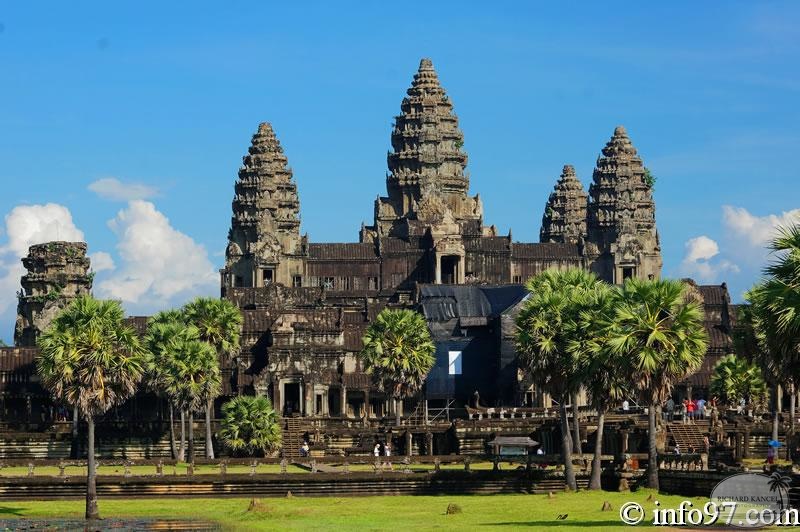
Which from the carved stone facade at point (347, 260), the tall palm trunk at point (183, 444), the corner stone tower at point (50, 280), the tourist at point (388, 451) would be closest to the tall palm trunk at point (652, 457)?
the tourist at point (388, 451)

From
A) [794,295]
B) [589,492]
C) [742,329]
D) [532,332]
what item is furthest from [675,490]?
[794,295]

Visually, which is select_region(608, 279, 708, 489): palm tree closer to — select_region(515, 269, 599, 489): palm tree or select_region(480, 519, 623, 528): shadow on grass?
select_region(515, 269, 599, 489): palm tree

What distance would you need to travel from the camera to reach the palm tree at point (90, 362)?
289ft

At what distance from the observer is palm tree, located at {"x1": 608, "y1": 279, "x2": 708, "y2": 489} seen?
8456cm

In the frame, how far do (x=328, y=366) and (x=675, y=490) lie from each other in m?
→ 64.7

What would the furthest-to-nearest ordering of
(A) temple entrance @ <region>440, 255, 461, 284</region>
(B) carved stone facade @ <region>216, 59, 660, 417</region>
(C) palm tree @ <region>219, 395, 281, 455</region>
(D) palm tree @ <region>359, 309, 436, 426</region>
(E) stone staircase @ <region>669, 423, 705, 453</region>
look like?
(A) temple entrance @ <region>440, 255, 461, 284</region>, (B) carved stone facade @ <region>216, 59, 660, 417</region>, (D) palm tree @ <region>359, 309, 436, 426</region>, (C) palm tree @ <region>219, 395, 281, 455</region>, (E) stone staircase @ <region>669, 423, 705, 453</region>

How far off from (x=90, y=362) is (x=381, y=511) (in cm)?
1505

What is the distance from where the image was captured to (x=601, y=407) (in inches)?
3622

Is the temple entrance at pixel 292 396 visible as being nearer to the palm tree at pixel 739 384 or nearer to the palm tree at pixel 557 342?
the palm tree at pixel 739 384

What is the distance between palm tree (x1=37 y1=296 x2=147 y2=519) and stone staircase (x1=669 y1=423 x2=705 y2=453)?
3347 cm

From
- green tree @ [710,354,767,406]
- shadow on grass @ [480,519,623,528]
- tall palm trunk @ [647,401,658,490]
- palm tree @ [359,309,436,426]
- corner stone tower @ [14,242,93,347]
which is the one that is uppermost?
corner stone tower @ [14,242,93,347]

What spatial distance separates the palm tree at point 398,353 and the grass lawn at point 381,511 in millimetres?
38810

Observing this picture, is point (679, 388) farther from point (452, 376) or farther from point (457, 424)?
point (457, 424)

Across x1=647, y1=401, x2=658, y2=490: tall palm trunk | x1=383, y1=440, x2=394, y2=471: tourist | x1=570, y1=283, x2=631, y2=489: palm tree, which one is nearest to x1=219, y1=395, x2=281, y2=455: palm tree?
x1=383, y1=440, x2=394, y2=471: tourist
